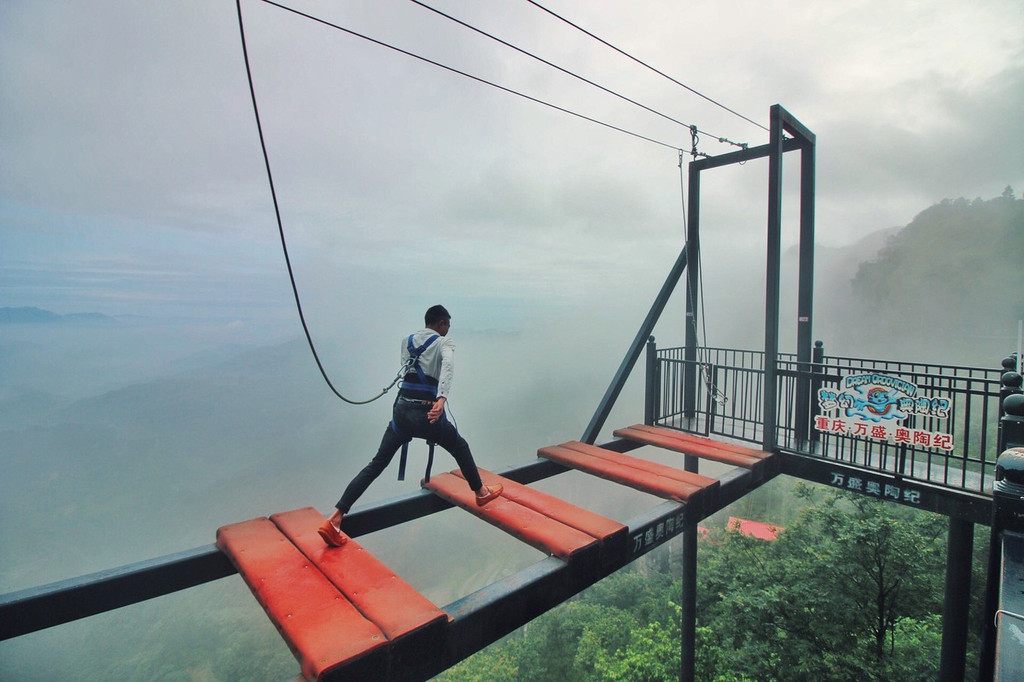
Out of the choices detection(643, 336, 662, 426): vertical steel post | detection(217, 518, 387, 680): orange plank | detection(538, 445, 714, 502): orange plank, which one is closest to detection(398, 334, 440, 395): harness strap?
detection(217, 518, 387, 680): orange plank

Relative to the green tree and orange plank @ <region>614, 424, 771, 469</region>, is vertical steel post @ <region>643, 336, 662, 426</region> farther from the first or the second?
the green tree

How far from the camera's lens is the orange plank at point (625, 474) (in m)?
4.22

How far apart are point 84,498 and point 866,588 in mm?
111266

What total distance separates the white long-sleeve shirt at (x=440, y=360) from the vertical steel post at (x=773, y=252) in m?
4.17

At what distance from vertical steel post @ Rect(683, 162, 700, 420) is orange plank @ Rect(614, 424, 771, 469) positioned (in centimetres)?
91

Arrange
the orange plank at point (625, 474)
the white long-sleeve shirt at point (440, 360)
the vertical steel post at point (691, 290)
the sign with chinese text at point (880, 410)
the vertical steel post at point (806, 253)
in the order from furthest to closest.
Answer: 1. the vertical steel post at point (691, 290)
2. the vertical steel post at point (806, 253)
3. the sign with chinese text at point (880, 410)
4. the orange plank at point (625, 474)
5. the white long-sleeve shirt at point (440, 360)

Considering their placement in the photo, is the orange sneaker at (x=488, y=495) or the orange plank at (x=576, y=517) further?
the orange sneaker at (x=488, y=495)

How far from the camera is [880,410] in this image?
5.01 metres

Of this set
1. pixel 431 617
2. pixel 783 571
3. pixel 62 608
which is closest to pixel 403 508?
pixel 431 617

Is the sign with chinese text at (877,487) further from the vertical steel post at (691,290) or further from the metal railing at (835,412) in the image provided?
the vertical steel post at (691,290)

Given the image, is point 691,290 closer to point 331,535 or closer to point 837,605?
point 331,535

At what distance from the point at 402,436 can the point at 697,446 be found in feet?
12.6

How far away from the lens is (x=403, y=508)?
4.10 metres

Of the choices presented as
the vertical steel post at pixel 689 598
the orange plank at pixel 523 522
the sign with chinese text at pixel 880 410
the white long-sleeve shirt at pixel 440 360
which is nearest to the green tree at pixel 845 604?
the vertical steel post at pixel 689 598
